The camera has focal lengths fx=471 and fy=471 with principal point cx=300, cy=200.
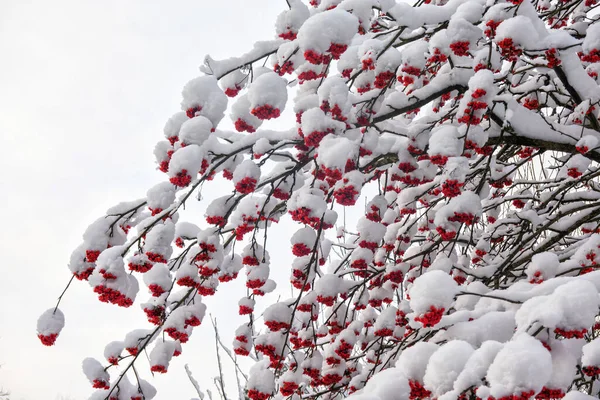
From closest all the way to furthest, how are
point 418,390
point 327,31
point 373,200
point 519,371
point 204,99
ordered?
1. point 519,371
2. point 418,390
3. point 327,31
4. point 204,99
5. point 373,200

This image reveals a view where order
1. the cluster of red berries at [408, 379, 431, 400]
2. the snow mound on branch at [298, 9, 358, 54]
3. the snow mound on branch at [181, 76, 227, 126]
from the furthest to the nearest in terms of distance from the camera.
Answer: the snow mound on branch at [181, 76, 227, 126], the snow mound on branch at [298, 9, 358, 54], the cluster of red berries at [408, 379, 431, 400]

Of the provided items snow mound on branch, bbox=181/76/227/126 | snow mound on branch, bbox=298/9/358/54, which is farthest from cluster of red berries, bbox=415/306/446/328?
snow mound on branch, bbox=181/76/227/126

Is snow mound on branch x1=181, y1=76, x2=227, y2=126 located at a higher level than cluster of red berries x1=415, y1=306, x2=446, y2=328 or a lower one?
higher

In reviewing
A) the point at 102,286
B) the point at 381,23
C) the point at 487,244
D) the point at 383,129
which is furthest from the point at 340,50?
the point at 487,244

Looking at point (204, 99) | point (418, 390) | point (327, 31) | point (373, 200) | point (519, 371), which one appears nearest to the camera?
point (519, 371)

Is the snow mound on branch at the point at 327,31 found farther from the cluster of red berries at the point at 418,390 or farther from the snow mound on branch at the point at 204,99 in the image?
the cluster of red berries at the point at 418,390

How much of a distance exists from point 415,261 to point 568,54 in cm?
162

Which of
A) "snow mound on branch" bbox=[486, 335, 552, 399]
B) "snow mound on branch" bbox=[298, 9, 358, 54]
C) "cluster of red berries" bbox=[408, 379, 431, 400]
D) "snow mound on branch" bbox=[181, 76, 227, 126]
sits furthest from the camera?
"snow mound on branch" bbox=[181, 76, 227, 126]

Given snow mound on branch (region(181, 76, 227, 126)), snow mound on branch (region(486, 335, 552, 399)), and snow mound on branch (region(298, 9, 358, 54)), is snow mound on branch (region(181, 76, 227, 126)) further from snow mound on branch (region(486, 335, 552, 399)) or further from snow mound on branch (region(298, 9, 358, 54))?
snow mound on branch (region(486, 335, 552, 399))

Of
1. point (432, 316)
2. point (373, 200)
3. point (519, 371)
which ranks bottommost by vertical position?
point (519, 371)

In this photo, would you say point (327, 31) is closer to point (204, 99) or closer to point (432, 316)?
point (204, 99)

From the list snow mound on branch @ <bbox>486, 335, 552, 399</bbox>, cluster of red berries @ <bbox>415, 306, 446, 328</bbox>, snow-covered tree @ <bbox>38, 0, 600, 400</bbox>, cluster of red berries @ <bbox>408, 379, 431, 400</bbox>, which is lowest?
snow mound on branch @ <bbox>486, 335, 552, 399</bbox>

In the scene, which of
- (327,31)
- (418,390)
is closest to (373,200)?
(327,31)

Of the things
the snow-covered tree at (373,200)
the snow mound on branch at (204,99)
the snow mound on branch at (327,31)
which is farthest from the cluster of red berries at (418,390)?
the snow mound on branch at (204,99)
